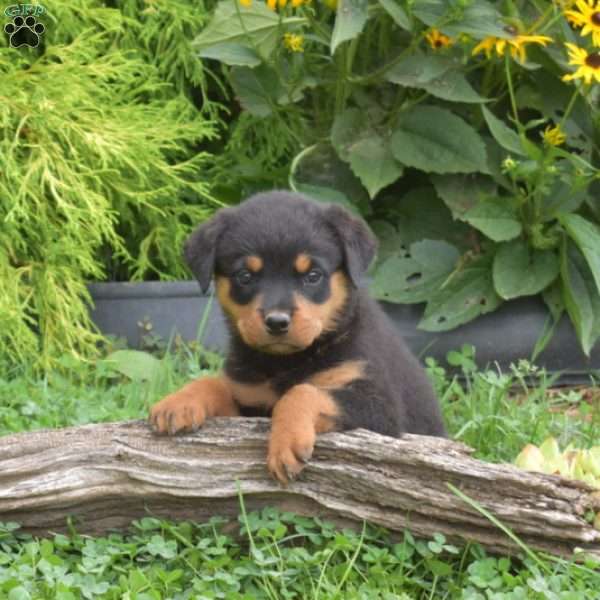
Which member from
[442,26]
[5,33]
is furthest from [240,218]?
[5,33]

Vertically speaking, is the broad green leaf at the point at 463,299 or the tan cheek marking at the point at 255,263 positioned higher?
the tan cheek marking at the point at 255,263

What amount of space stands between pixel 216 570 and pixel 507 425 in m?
1.67

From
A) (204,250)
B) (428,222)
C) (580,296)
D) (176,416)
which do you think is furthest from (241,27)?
(176,416)

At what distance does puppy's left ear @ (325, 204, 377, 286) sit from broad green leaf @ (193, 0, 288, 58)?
2014mm

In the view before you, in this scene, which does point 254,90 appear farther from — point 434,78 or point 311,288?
point 311,288

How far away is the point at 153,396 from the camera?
4.90m

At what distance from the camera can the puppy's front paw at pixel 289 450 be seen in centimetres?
319

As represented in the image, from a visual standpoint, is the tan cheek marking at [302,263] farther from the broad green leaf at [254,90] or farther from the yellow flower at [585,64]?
the broad green leaf at [254,90]

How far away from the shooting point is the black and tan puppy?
3.43 metres

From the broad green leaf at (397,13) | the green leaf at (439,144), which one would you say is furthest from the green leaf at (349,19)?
the green leaf at (439,144)

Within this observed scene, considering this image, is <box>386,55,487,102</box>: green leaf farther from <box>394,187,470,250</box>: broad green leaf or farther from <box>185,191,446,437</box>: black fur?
<box>185,191,446,437</box>: black fur

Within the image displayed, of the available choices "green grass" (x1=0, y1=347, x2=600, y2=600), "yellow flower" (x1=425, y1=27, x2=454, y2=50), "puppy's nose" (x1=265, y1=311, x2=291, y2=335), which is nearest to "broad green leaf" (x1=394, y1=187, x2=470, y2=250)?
"yellow flower" (x1=425, y1=27, x2=454, y2=50)

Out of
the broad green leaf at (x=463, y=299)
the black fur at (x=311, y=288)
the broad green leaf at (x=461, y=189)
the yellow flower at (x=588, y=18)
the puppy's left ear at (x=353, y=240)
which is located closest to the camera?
the black fur at (x=311, y=288)

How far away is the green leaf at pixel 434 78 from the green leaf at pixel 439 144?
4.5 inches
